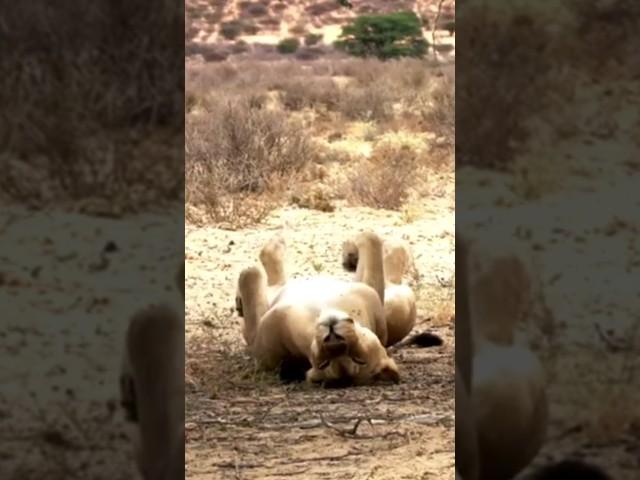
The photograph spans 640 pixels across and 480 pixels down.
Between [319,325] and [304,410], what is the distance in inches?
16.9

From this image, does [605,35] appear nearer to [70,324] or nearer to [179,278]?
[179,278]

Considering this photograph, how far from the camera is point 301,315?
7.68 meters

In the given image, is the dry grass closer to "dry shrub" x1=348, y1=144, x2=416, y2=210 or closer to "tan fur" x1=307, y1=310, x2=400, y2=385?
"dry shrub" x1=348, y1=144, x2=416, y2=210

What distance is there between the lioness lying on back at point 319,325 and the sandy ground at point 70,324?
3053 mm

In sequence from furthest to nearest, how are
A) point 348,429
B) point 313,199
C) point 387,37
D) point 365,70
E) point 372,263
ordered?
1. point 387,37
2. point 365,70
3. point 313,199
4. point 372,263
5. point 348,429

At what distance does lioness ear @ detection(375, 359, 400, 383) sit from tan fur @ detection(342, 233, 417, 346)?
0.66m

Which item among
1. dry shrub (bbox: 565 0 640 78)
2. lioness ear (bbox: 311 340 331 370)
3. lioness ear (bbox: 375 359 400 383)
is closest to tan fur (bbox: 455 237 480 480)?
dry shrub (bbox: 565 0 640 78)

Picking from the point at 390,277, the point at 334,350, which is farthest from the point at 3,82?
the point at 390,277

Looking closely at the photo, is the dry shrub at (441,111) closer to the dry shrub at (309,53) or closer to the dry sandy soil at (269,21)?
the dry shrub at (309,53)

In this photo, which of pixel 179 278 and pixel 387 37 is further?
pixel 387 37

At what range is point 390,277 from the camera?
8703 millimetres

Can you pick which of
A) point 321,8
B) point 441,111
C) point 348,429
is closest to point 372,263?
point 348,429

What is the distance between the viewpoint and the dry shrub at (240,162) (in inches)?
529

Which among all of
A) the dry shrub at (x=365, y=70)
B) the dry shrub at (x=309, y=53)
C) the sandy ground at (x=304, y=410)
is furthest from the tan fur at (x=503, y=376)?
the dry shrub at (x=309, y=53)
